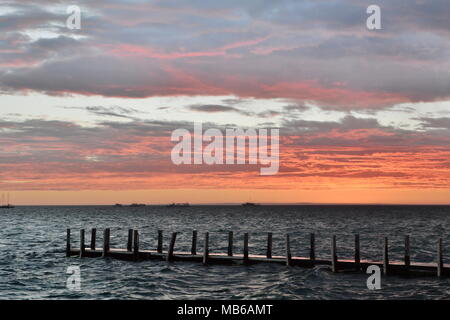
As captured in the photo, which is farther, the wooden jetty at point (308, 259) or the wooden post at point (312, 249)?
the wooden post at point (312, 249)

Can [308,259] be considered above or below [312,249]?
below

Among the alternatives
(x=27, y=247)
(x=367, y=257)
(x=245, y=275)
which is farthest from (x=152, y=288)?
(x=27, y=247)

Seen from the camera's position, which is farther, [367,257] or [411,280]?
[367,257]

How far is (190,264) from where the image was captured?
1291 inches

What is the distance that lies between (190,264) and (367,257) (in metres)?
15.9

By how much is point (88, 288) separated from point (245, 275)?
8267 millimetres

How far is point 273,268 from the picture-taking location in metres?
31.1

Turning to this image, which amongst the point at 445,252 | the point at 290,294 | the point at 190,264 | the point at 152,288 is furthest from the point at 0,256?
the point at 445,252

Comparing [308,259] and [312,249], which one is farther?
[312,249]

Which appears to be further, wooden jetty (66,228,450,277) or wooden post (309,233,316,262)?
wooden post (309,233,316,262)
